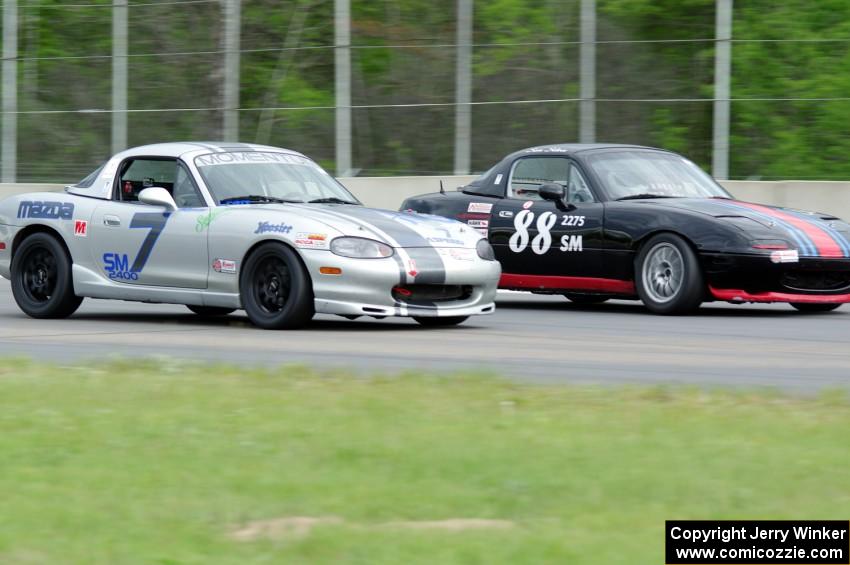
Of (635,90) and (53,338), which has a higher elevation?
(635,90)

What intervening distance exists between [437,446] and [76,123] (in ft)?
65.3

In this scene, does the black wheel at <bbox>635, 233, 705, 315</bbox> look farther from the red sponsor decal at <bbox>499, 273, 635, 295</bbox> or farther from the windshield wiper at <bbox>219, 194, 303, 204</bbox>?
the windshield wiper at <bbox>219, 194, 303, 204</bbox>

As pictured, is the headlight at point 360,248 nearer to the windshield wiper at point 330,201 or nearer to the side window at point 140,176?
the windshield wiper at point 330,201

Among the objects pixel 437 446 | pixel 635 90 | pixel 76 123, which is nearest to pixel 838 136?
pixel 635 90

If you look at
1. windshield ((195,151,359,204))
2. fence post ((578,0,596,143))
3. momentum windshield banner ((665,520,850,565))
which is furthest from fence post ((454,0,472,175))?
momentum windshield banner ((665,520,850,565))

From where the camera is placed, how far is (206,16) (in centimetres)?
2412

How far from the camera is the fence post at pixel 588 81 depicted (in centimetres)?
2045

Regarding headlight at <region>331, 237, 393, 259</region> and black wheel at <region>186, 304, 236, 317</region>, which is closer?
headlight at <region>331, 237, 393, 259</region>

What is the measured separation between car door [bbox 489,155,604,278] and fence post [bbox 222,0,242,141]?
33.9ft

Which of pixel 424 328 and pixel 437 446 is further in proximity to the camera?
pixel 424 328

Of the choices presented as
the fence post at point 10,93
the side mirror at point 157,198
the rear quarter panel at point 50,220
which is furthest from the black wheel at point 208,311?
the fence post at point 10,93

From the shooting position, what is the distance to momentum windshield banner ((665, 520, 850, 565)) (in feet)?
14.1

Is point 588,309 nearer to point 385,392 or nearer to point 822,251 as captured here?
point 822,251

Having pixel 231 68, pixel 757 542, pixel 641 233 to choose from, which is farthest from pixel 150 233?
pixel 231 68
